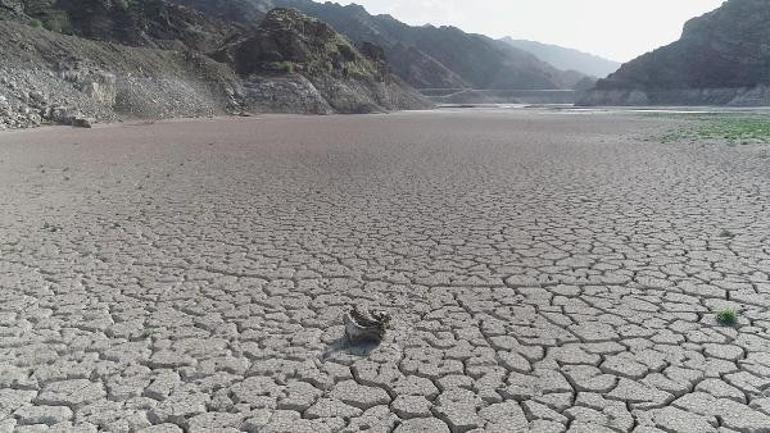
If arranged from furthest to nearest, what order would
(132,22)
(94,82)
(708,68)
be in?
(708,68) → (132,22) → (94,82)

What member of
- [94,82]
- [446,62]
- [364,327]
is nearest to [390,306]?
[364,327]

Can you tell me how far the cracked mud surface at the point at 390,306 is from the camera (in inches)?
161

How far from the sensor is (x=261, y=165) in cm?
1797

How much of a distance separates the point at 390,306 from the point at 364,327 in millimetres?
974

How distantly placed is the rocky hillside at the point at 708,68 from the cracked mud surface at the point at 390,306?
95740 mm

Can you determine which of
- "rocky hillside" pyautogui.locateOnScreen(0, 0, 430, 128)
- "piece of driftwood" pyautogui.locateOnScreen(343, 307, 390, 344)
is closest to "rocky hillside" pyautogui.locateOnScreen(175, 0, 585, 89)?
"rocky hillside" pyautogui.locateOnScreen(0, 0, 430, 128)

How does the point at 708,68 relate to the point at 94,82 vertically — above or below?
above

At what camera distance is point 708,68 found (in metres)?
102

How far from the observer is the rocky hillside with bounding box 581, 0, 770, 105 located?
9288 cm

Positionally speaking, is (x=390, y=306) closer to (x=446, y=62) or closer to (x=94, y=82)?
(x=94, y=82)

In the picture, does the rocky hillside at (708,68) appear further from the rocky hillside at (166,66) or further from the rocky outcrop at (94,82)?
the rocky outcrop at (94,82)

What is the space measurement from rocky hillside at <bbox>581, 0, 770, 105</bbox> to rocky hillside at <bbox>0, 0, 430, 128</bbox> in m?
45.6

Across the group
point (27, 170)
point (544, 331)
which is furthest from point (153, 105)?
point (544, 331)

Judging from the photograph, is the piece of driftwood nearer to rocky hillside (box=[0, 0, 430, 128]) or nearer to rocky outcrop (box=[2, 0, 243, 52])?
rocky hillside (box=[0, 0, 430, 128])
